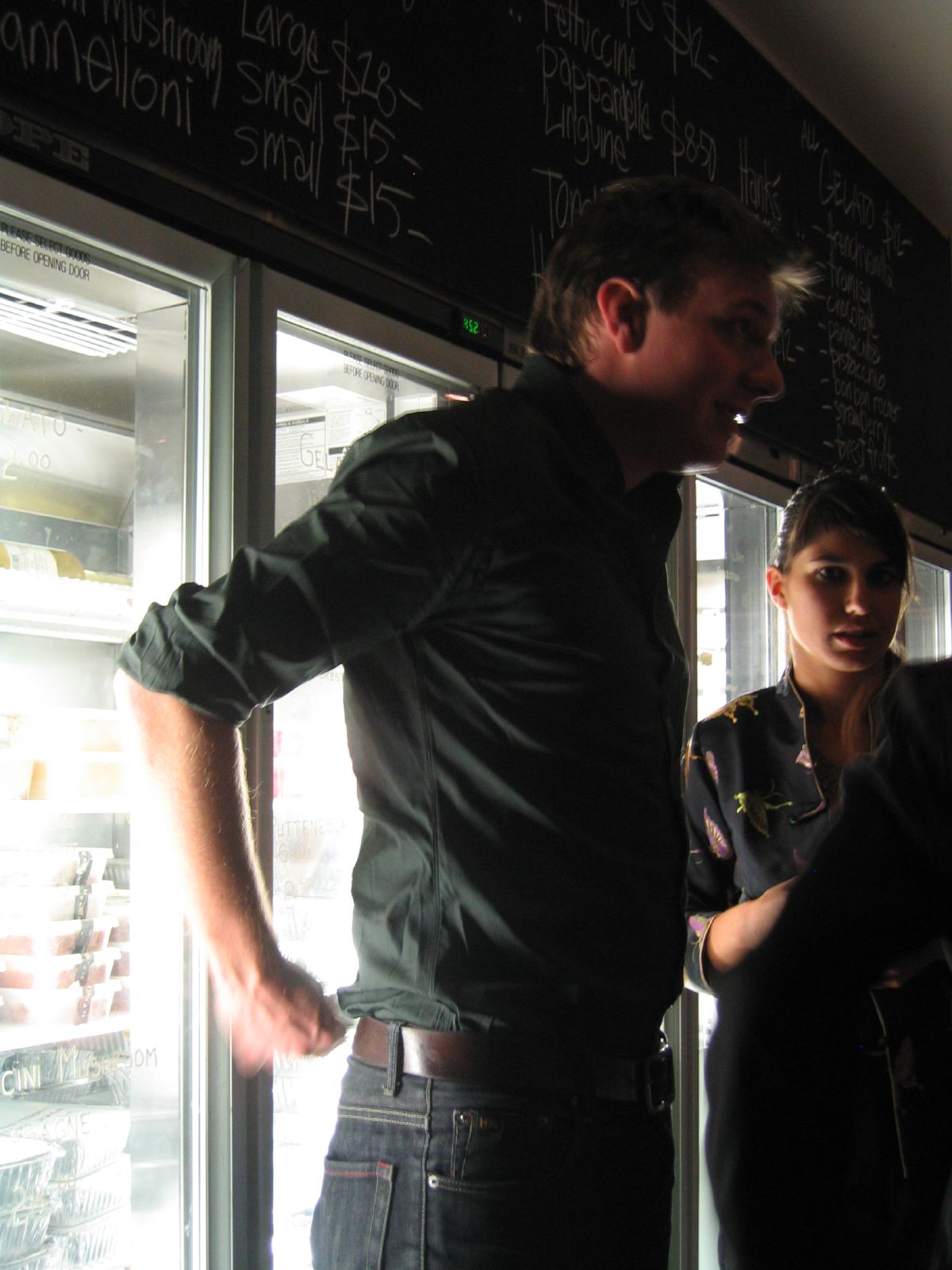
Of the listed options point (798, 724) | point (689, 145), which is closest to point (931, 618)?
point (689, 145)

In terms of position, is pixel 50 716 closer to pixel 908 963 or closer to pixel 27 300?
pixel 27 300

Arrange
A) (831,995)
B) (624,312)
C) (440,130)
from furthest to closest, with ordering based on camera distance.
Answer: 1. (440,130)
2. (624,312)
3. (831,995)

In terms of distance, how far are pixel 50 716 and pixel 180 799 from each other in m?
0.67

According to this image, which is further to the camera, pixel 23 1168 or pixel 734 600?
pixel 734 600

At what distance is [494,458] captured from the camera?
3.77ft

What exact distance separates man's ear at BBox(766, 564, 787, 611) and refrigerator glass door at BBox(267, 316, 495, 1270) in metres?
0.63

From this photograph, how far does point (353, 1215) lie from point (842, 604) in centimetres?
121

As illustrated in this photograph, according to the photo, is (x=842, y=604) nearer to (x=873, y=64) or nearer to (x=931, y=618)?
(x=873, y=64)

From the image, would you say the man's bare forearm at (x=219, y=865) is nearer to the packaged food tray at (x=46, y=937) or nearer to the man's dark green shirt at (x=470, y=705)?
the man's dark green shirt at (x=470, y=705)

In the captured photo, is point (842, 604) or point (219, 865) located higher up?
point (842, 604)

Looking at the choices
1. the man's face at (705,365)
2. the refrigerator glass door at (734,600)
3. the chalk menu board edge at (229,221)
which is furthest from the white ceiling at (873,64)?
the man's face at (705,365)

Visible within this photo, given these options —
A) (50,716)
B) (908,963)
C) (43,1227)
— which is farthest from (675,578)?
(908,963)

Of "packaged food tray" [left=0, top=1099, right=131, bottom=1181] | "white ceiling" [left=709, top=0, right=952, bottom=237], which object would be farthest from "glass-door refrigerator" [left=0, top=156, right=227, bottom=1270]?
"white ceiling" [left=709, top=0, right=952, bottom=237]

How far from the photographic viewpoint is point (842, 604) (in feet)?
6.36
